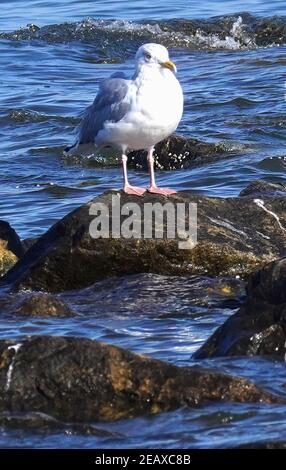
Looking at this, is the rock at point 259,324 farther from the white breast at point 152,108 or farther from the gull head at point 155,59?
the gull head at point 155,59

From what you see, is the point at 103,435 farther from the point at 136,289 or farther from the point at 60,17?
the point at 60,17

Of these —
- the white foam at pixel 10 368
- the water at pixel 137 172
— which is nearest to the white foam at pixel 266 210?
the water at pixel 137 172

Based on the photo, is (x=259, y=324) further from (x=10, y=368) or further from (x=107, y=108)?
(x=107, y=108)

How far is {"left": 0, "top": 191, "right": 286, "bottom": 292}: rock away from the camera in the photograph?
356 inches

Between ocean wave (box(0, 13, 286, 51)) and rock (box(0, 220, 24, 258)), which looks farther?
ocean wave (box(0, 13, 286, 51))

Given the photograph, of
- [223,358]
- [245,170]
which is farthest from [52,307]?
[245,170]

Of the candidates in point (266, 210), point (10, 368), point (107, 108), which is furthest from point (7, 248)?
point (10, 368)

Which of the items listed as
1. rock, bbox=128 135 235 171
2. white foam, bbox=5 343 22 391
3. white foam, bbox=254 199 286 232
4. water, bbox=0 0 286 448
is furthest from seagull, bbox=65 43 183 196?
rock, bbox=128 135 235 171

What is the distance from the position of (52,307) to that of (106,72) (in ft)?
37.3

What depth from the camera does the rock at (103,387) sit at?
21.1ft

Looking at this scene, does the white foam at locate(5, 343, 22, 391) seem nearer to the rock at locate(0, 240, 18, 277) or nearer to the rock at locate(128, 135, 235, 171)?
the rock at locate(0, 240, 18, 277)

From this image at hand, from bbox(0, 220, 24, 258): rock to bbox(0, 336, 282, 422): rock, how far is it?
3788mm

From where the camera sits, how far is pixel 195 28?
21.6 m

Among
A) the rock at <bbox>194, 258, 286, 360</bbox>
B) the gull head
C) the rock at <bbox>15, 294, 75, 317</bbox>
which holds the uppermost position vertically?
the gull head
